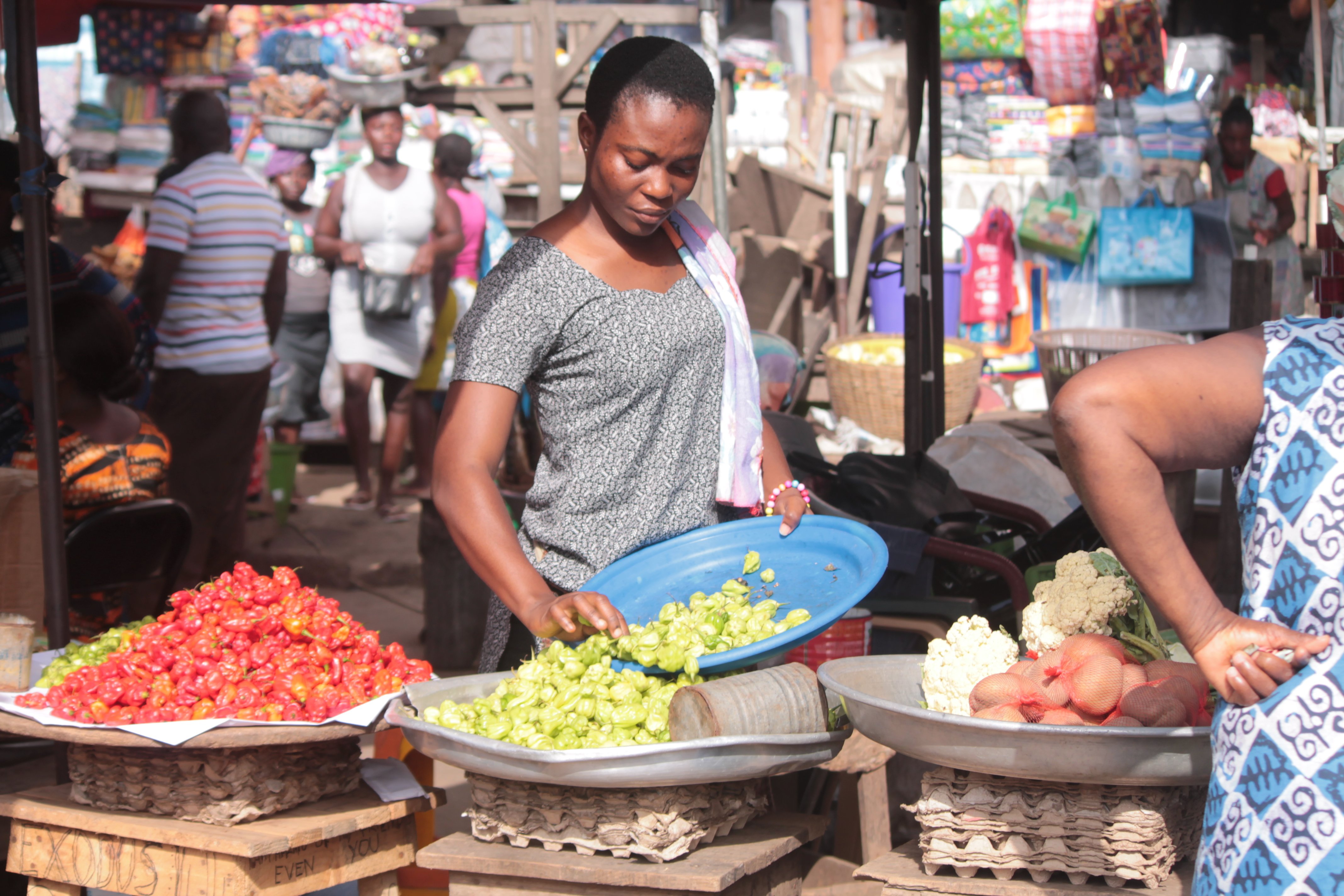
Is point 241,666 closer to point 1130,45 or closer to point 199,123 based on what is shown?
point 199,123

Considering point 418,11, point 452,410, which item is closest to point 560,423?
point 452,410

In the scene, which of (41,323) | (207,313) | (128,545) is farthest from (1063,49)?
(41,323)

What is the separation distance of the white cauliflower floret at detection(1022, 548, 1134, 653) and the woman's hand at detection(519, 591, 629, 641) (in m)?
0.71

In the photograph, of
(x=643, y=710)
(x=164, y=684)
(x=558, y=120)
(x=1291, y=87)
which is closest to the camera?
(x=643, y=710)

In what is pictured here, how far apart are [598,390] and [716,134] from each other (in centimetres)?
280

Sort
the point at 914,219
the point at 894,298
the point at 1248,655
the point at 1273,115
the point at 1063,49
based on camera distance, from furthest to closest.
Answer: the point at 1273,115, the point at 1063,49, the point at 894,298, the point at 914,219, the point at 1248,655

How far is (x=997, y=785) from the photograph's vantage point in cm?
176

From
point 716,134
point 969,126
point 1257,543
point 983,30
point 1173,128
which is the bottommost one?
point 1257,543

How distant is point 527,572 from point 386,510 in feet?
19.2

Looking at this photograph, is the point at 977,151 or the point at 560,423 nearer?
the point at 560,423

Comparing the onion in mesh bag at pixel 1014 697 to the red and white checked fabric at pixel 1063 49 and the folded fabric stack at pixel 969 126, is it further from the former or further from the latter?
the red and white checked fabric at pixel 1063 49

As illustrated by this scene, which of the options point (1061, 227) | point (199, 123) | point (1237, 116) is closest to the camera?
point (199, 123)

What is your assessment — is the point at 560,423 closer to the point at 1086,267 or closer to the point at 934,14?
the point at 934,14

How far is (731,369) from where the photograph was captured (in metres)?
2.22
